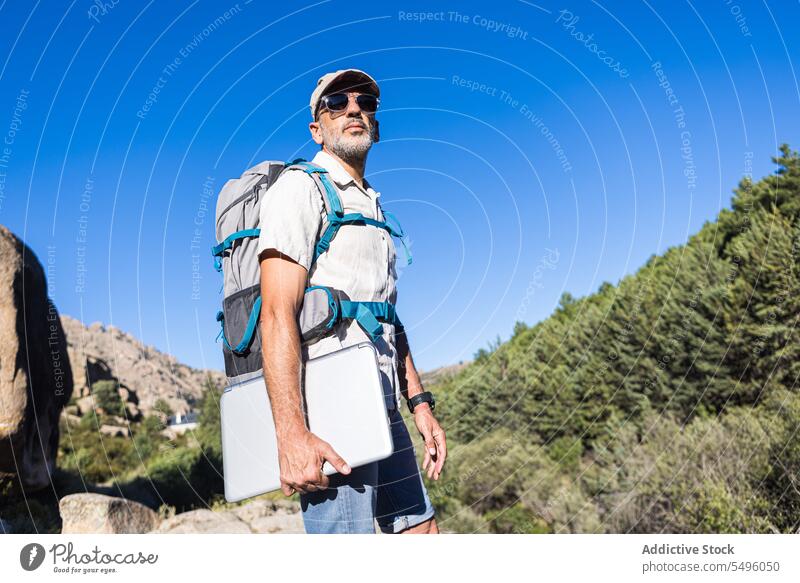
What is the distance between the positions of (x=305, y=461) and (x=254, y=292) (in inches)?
28.1

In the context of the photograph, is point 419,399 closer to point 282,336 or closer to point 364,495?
point 364,495

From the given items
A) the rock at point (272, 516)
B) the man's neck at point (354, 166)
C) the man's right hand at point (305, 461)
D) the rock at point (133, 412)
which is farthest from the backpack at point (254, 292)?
the rock at point (133, 412)

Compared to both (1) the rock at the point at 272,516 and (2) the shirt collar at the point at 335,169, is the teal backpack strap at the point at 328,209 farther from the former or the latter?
(1) the rock at the point at 272,516

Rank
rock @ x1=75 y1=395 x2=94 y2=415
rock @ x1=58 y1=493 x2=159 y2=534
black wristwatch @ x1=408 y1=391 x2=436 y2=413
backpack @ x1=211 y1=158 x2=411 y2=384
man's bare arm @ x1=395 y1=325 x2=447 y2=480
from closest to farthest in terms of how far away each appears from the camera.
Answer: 1. backpack @ x1=211 y1=158 x2=411 y2=384
2. man's bare arm @ x1=395 y1=325 x2=447 y2=480
3. black wristwatch @ x1=408 y1=391 x2=436 y2=413
4. rock @ x1=58 y1=493 x2=159 y2=534
5. rock @ x1=75 y1=395 x2=94 y2=415

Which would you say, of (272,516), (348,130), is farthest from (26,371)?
(348,130)

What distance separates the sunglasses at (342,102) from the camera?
281cm

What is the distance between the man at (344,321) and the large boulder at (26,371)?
27.2 feet

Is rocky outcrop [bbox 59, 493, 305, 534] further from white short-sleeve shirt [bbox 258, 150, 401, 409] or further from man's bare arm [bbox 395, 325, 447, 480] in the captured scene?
white short-sleeve shirt [bbox 258, 150, 401, 409]

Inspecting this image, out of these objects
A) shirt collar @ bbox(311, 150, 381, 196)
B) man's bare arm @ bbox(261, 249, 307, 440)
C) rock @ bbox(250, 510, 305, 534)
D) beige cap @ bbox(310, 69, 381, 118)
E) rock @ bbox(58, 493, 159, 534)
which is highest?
beige cap @ bbox(310, 69, 381, 118)

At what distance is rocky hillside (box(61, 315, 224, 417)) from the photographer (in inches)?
1560

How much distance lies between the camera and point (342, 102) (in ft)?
9.22

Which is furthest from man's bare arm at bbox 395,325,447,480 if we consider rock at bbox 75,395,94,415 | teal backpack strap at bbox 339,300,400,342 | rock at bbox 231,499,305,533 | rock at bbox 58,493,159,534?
rock at bbox 75,395,94,415
